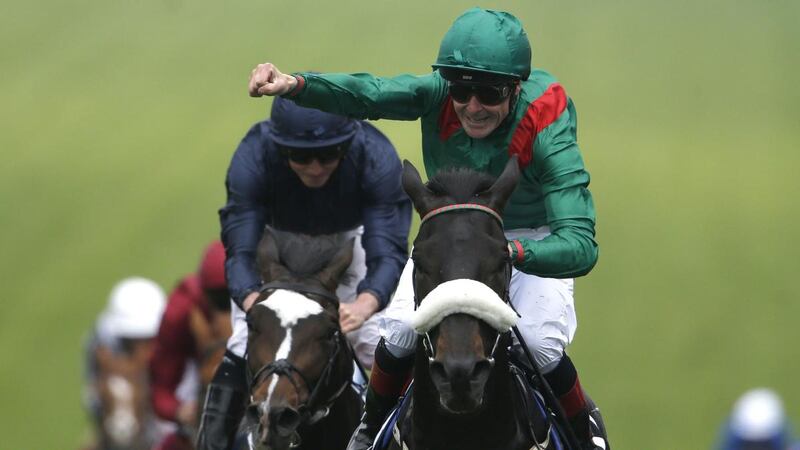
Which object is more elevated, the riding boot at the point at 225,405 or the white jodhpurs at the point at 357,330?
the white jodhpurs at the point at 357,330

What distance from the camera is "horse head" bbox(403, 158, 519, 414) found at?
378 cm

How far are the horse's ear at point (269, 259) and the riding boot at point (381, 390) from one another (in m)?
0.90

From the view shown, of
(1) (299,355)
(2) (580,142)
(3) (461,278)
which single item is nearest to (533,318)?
(3) (461,278)

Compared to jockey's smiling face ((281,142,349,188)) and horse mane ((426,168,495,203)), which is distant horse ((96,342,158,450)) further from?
horse mane ((426,168,495,203))

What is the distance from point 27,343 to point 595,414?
12.4m

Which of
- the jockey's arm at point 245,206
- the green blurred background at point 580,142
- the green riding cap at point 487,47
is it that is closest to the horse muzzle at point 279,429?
the jockey's arm at point 245,206

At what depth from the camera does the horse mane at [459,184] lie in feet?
13.3

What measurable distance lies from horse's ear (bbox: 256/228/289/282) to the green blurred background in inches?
312

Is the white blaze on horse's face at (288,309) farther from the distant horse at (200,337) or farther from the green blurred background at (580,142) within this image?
the green blurred background at (580,142)

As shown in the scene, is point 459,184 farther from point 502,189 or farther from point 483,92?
point 483,92

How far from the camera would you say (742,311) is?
18359mm

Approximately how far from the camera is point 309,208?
6.41 metres

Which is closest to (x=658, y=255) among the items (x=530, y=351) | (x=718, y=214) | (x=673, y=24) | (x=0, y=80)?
(x=718, y=214)

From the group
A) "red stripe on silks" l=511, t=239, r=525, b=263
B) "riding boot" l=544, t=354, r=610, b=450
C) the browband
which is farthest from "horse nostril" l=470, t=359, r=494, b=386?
"riding boot" l=544, t=354, r=610, b=450
